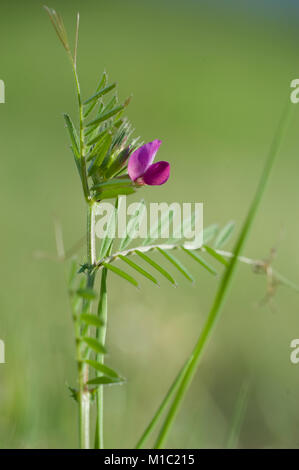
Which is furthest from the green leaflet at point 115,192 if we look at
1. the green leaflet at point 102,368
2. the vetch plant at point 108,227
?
the green leaflet at point 102,368

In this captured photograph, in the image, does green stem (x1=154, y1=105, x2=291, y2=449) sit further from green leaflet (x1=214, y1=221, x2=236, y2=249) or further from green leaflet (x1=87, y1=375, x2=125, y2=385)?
green leaflet (x1=214, y1=221, x2=236, y2=249)

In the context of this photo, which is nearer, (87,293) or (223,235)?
(87,293)

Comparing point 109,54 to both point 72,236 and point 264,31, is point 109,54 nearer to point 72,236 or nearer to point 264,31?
point 264,31

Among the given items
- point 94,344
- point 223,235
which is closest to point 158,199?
point 223,235

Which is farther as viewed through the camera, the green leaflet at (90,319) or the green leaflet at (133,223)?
the green leaflet at (133,223)

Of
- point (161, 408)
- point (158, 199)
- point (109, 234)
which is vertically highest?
point (158, 199)

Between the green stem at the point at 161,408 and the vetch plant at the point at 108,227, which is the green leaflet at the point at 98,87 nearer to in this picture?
the vetch plant at the point at 108,227

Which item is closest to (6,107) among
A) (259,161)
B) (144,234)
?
(259,161)

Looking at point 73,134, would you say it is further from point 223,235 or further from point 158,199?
point 158,199
